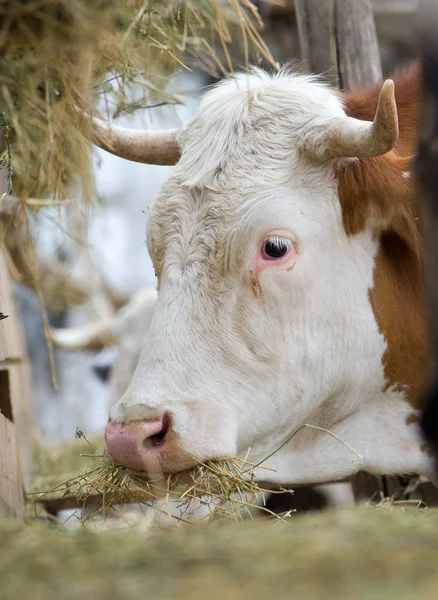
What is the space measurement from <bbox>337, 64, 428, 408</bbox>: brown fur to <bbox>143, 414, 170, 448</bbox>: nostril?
2.92 ft

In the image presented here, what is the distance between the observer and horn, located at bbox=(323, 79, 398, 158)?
2.47 m

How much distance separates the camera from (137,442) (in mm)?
2506

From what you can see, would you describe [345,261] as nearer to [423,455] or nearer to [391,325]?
[391,325]

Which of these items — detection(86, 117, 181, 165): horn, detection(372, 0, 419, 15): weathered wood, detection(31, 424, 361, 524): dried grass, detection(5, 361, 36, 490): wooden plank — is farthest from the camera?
detection(372, 0, 419, 15): weathered wood

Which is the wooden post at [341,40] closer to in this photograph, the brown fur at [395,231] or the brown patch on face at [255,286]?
the brown fur at [395,231]

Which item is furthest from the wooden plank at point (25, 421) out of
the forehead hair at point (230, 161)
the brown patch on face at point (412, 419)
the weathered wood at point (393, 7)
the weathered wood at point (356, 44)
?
the weathered wood at point (393, 7)

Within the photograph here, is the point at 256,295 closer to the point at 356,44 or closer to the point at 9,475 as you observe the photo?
the point at 9,475

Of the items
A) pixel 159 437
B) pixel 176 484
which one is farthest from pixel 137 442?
pixel 176 484

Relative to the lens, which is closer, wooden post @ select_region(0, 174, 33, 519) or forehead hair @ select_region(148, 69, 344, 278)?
wooden post @ select_region(0, 174, 33, 519)

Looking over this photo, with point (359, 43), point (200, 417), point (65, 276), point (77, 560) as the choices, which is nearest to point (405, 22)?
point (65, 276)

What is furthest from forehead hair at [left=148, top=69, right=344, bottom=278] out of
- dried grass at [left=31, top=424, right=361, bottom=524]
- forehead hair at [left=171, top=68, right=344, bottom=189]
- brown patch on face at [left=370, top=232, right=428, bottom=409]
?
dried grass at [left=31, top=424, right=361, bottom=524]

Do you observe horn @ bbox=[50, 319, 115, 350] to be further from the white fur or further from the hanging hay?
the hanging hay

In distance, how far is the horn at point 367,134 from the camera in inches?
97.2

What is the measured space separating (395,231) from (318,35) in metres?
1.47
